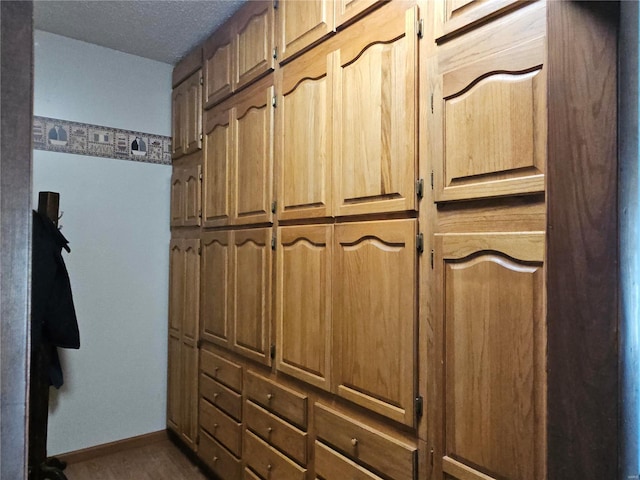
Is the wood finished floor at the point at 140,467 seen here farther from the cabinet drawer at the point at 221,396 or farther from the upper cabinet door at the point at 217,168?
the upper cabinet door at the point at 217,168

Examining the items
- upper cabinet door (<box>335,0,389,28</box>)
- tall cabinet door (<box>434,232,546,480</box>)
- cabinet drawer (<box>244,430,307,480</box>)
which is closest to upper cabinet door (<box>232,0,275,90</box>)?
upper cabinet door (<box>335,0,389,28</box>)

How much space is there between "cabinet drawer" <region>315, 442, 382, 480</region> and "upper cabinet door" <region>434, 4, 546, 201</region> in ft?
3.08

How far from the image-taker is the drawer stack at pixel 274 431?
67.9 inches

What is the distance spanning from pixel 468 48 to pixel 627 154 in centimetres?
47

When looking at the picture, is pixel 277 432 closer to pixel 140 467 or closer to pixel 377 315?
pixel 377 315

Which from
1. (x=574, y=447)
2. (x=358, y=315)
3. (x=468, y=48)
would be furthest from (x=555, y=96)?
(x=358, y=315)

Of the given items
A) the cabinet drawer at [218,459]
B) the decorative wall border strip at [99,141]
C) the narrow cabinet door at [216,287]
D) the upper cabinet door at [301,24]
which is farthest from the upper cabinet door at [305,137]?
the decorative wall border strip at [99,141]

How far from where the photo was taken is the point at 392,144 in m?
1.35

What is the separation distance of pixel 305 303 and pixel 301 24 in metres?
1.13

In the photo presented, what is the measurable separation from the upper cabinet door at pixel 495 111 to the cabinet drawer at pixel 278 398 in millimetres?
1031

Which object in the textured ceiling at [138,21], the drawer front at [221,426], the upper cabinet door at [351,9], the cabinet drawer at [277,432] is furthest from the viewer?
the textured ceiling at [138,21]

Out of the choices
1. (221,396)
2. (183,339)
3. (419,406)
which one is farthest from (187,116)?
(419,406)

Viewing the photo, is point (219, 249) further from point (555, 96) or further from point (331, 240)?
point (555, 96)

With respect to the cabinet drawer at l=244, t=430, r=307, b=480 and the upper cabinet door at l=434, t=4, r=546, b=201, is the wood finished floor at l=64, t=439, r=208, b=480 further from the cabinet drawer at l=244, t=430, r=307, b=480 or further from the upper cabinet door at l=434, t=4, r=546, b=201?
the upper cabinet door at l=434, t=4, r=546, b=201
